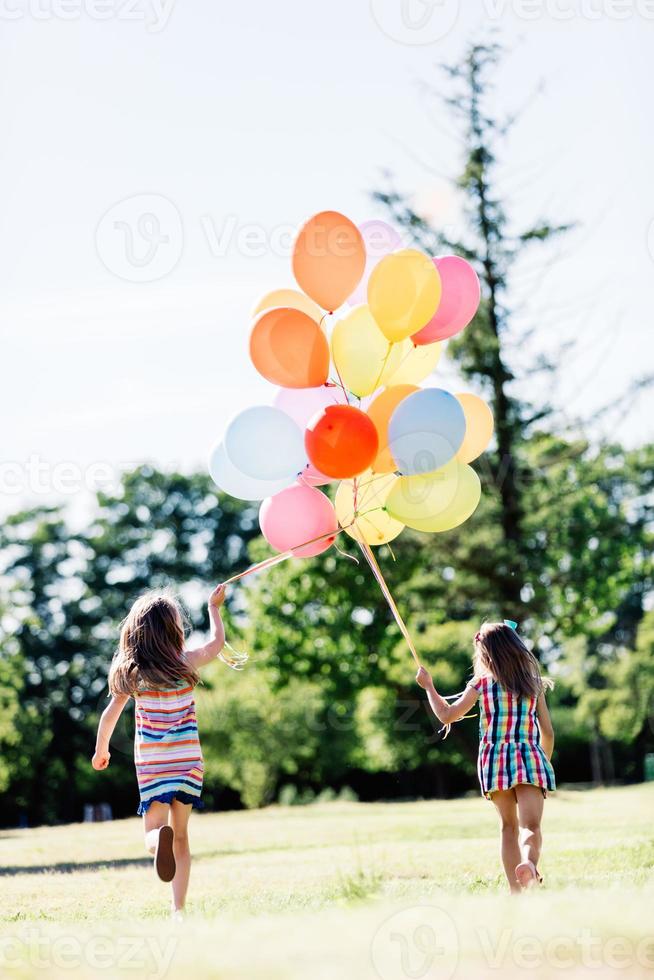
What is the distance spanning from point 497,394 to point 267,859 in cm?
1247

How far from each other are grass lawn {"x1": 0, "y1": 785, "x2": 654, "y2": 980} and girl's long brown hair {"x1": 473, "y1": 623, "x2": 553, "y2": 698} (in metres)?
1.00

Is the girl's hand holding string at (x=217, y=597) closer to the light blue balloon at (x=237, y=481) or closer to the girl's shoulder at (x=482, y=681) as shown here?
the light blue balloon at (x=237, y=481)

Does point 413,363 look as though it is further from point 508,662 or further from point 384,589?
point 508,662

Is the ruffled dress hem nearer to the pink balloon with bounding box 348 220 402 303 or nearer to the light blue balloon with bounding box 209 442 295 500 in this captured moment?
the light blue balloon with bounding box 209 442 295 500

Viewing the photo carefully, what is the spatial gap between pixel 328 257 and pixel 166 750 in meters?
3.13

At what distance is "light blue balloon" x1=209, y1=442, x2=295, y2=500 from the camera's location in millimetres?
6523

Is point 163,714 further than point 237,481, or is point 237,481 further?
point 237,481

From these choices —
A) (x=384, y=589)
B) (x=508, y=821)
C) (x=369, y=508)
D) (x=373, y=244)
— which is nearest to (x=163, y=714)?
(x=384, y=589)

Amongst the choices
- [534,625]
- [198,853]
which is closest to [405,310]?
[198,853]

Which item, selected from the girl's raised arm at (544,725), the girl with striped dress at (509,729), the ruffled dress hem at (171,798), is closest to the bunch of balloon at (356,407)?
the girl with striped dress at (509,729)

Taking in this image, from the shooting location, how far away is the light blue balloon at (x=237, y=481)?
652cm

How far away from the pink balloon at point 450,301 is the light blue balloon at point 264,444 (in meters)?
1.12

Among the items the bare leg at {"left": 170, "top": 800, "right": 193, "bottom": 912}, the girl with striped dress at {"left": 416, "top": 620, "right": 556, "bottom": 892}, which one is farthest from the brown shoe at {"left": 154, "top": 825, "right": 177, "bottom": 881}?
the girl with striped dress at {"left": 416, "top": 620, "right": 556, "bottom": 892}

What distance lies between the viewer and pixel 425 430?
6.27 metres
